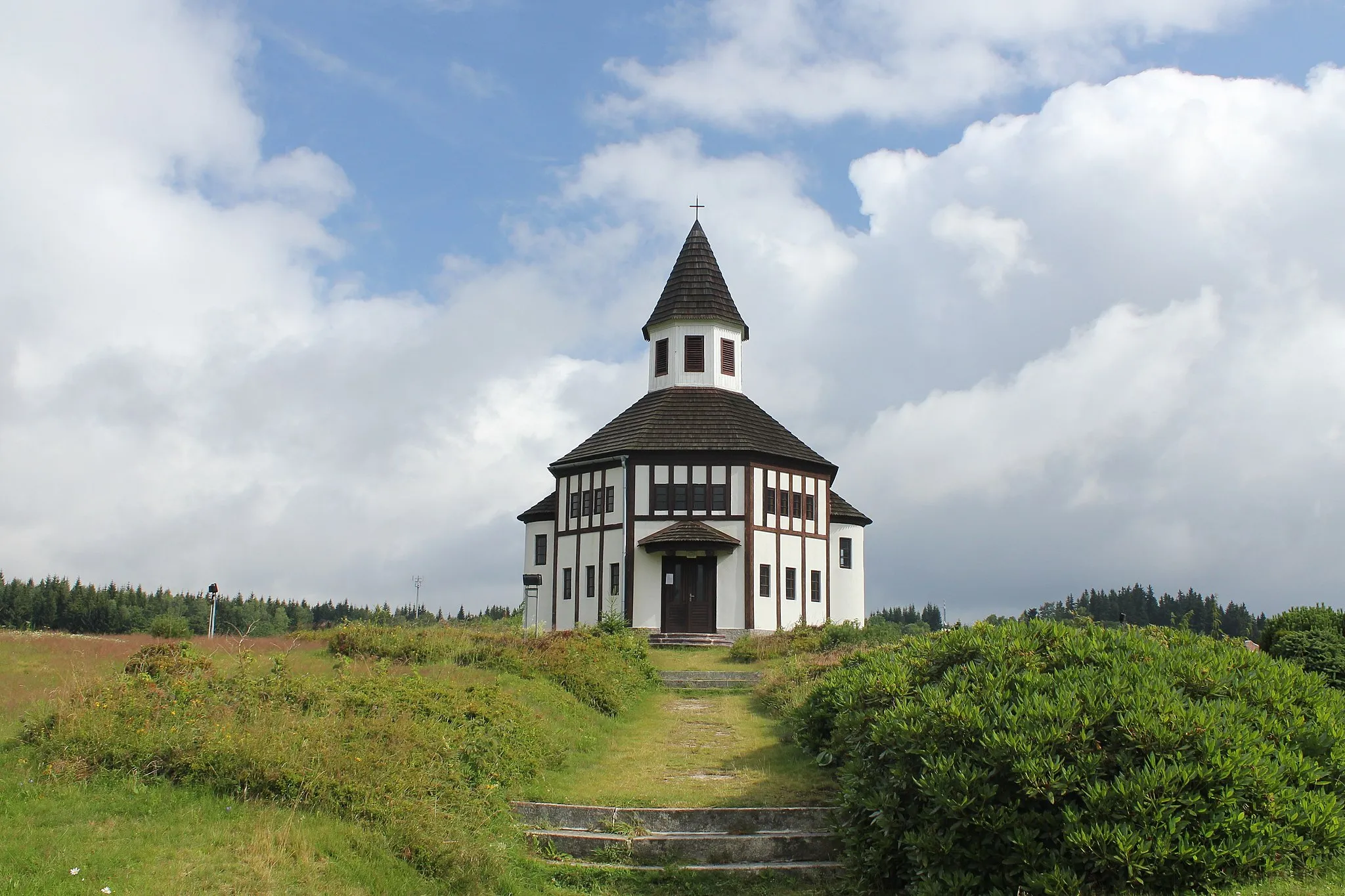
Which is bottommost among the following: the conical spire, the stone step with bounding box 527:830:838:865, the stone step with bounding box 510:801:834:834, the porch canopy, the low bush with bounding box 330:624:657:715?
the stone step with bounding box 527:830:838:865

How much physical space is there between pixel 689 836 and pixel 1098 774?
17.8ft

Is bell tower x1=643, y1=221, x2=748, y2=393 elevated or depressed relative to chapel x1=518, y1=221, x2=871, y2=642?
elevated

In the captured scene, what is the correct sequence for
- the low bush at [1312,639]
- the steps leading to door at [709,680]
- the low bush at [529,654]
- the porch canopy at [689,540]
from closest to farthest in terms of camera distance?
the low bush at [1312,639] < the low bush at [529,654] < the steps leading to door at [709,680] < the porch canopy at [689,540]

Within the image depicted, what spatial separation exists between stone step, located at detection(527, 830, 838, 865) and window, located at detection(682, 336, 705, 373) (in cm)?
3257

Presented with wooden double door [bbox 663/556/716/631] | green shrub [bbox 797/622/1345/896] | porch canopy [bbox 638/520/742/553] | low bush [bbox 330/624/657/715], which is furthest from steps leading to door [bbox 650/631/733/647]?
green shrub [bbox 797/622/1345/896]

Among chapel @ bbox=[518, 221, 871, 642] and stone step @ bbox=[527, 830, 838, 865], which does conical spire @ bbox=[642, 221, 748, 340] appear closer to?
chapel @ bbox=[518, 221, 871, 642]

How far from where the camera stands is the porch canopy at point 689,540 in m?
37.4

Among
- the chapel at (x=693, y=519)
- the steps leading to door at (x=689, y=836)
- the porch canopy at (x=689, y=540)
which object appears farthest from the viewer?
the chapel at (x=693, y=519)

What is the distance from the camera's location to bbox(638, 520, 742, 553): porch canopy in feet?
123

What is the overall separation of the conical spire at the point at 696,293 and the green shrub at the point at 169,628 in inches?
899

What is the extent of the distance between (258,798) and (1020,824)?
7.29m

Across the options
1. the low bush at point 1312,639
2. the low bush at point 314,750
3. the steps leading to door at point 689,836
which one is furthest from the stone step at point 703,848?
the low bush at point 1312,639

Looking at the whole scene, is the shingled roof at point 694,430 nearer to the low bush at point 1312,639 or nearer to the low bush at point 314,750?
the low bush at point 1312,639

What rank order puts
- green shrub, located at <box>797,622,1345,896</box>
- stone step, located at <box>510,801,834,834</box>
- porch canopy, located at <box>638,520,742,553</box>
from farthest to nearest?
porch canopy, located at <box>638,520,742,553</box> → stone step, located at <box>510,801,834,834</box> → green shrub, located at <box>797,622,1345,896</box>
